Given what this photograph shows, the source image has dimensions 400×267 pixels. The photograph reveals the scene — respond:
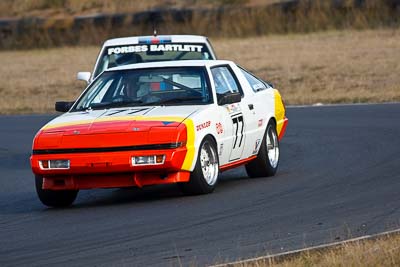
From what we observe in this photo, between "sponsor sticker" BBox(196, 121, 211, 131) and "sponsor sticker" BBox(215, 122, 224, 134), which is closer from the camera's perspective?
"sponsor sticker" BBox(196, 121, 211, 131)

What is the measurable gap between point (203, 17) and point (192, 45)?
82.3 feet

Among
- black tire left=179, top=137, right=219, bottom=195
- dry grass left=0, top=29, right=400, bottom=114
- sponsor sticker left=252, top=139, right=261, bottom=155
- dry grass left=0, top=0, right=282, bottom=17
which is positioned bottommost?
dry grass left=0, top=0, right=282, bottom=17

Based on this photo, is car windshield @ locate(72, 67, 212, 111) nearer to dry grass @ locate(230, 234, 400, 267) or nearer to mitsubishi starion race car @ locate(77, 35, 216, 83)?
dry grass @ locate(230, 234, 400, 267)

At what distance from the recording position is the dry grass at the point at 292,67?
24.1 metres

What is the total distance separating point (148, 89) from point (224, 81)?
0.85 meters

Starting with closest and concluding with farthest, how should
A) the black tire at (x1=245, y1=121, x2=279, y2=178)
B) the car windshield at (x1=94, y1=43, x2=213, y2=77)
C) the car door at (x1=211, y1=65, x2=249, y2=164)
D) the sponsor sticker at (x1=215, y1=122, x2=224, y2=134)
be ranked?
the sponsor sticker at (x1=215, y1=122, x2=224, y2=134) → the car door at (x1=211, y1=65, x2=249, y2=164) → the black tire at (x1=245, y1=121, x2=279, y2=178) → the car windshield at (x1=94, y1=43, x2=213, y2=77)

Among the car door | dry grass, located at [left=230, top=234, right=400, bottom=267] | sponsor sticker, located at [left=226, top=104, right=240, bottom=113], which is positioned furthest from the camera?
sponsor sticker, located at [left=226, top=104, right=240, bottom=113]

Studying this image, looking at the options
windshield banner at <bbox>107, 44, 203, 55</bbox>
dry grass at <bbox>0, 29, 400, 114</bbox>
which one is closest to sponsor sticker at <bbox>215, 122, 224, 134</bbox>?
windshield banner at <bbox>107, 44, 203, 55</bbox>

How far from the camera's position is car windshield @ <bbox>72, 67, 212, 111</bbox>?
442 inches

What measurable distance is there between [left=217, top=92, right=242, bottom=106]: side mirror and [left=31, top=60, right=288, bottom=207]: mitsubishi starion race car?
0.5 inches

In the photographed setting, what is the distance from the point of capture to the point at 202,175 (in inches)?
414

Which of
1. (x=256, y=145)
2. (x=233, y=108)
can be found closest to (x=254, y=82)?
(x=256, y=145)

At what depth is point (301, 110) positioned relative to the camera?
2098 cm

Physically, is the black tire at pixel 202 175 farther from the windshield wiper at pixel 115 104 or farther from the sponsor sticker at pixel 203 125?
the windshield wiper at pixel 115 104
